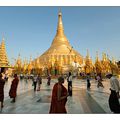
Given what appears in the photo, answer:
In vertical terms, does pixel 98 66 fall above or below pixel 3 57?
below

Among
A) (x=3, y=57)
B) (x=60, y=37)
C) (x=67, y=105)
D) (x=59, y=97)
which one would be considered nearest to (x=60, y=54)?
(x=60, y=37)

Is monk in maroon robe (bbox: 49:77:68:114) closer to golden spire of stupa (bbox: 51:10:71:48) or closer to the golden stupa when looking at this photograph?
the golden stupa

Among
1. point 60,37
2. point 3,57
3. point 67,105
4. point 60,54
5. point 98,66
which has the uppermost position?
point 60,37

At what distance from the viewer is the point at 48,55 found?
2172 inches

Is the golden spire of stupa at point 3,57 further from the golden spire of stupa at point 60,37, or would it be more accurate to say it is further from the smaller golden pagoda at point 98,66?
the golden spire of stupa at point 60,37

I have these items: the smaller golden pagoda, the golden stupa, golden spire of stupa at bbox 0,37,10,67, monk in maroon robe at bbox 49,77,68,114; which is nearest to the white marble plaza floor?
monk in maroon robe at bbox 49,77,68,114

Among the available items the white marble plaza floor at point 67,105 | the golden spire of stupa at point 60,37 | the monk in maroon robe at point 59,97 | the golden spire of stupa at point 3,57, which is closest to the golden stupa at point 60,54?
the golden spire of stupa at point 60,37

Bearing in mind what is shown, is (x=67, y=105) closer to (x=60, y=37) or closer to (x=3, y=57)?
(x=3, y=57)

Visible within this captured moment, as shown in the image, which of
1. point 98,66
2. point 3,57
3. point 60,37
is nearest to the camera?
point 3,57

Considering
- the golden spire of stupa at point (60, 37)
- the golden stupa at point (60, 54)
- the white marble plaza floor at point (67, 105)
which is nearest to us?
the white marble plaza floor at point (67, 105)
